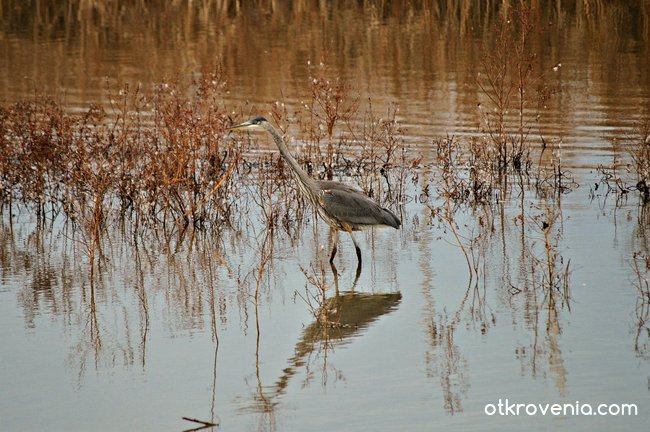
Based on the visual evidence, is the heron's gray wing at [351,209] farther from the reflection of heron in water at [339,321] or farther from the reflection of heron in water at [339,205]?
the reflection of heron in water at [339,321]

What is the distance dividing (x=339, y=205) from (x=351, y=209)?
115 millimetres

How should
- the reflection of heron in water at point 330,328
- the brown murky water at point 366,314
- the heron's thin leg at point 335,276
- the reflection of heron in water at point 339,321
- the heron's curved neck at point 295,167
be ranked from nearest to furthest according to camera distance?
the brown murky water at point 366,314 < the reflection of heron in water at point 330,328 < the reflection of heron in water at point 339,321 < the heron's thin leg at point 335,276 < the heron's curved neck at point 295,167

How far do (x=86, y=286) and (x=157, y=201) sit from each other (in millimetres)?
2260

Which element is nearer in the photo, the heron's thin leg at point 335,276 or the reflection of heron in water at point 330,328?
the reflection of heron in water at point 330,328

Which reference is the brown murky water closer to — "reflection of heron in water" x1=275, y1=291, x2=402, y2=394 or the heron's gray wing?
"reflection of heron in water" x1=275, y1=291, x2=402, y2=394

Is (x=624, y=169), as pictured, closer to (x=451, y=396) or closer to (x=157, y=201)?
(x=157, y=201)

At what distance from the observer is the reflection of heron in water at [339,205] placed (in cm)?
997

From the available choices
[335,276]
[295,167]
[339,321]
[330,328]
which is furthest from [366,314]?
[295,167]

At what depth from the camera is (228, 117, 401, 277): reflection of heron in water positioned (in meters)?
9.97

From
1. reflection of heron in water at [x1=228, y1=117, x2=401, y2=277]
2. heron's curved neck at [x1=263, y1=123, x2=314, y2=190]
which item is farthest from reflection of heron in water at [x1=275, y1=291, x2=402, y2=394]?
heron's curved neck at [x1=263, y1=123, x2=314, y2=190]

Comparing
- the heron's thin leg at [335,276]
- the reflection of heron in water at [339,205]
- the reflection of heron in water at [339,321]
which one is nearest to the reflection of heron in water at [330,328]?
the reflection of heron in water at [339,321]

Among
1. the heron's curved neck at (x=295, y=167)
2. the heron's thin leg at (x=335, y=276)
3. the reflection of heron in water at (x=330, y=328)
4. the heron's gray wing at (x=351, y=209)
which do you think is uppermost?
the heron's curved neck at (x=295, y=167)

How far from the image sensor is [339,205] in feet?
32.7

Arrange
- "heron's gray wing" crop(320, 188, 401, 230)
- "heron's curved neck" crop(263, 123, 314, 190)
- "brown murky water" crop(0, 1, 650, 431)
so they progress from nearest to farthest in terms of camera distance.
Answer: "brown murky water" crop(0, 1, 650, 431)
"heron's gray wing" crop(320, 188, 401, 230)
"heron's curved neck" crop(263, 123, 314, 190)
